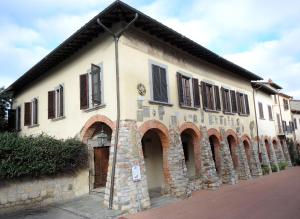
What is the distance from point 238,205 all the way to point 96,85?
6.89 m

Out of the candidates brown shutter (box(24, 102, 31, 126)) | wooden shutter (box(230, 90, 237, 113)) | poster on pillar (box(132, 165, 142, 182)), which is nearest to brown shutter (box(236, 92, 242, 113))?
wooden shutter (box(230, 90, 237, 113))

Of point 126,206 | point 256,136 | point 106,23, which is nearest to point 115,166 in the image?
point 126,206

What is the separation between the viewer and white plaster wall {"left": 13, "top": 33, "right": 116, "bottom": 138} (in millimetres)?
9727

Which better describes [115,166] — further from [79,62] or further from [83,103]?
[79,62]

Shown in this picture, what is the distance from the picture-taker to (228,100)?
1622 cm

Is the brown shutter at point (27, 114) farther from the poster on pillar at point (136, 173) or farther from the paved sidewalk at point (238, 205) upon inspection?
the paved sidewalk at point (238, 205)

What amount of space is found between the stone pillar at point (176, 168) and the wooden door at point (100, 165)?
316cm

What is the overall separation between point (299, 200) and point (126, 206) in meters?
6.38

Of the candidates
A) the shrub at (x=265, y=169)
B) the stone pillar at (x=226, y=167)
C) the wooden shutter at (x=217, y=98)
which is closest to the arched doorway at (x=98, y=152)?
the stone pillar at (x=226, y=167)

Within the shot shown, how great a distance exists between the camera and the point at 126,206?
820cm

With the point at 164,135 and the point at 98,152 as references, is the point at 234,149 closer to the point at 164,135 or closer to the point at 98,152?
the point at 164,135

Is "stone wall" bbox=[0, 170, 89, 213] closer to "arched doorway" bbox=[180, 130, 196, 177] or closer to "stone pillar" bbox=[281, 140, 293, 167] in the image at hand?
"arched doorway" bbox=[180, 130, 196, 177]

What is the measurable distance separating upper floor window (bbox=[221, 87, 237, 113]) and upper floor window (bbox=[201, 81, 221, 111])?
2.37 feet

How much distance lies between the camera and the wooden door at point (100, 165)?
37.5 ft
